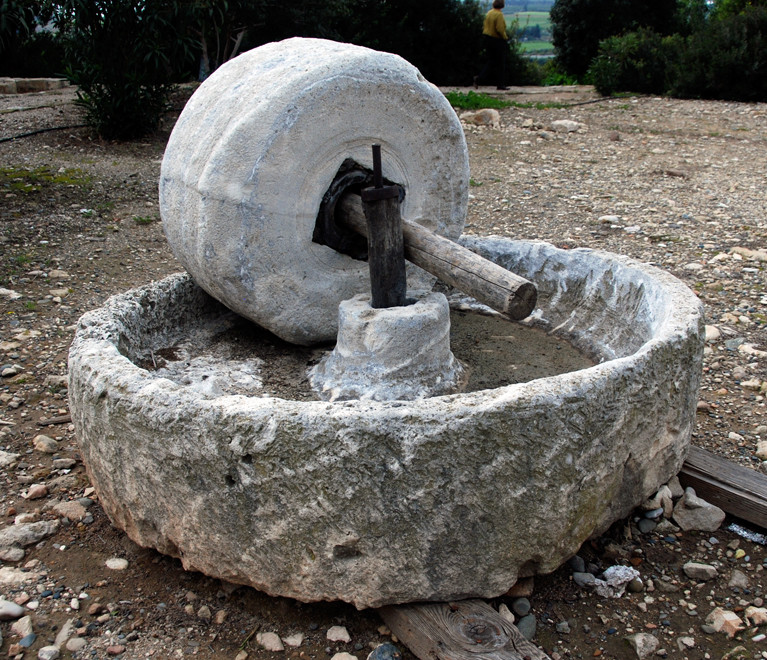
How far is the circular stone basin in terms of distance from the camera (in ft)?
6.49

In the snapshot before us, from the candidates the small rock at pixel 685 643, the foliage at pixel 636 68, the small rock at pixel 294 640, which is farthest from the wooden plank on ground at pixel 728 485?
the foliage at pixel 636 68

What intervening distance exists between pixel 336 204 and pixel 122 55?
246 inches

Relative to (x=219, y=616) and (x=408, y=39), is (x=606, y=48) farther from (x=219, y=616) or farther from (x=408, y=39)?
(x=219, y=616)

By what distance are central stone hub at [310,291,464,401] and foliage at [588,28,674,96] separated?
10708 mm

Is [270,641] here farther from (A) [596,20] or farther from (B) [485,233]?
(A) [596,20]

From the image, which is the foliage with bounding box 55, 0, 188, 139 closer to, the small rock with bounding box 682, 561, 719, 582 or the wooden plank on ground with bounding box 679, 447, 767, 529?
the wooden plank on ground with bounding box 679, 447, 767, 529

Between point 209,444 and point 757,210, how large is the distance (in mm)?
5480

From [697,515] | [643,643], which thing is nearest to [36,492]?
[643,643]

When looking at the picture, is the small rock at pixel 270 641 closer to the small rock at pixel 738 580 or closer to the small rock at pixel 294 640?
the small rock at pixel 294 640

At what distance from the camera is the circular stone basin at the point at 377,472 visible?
1.98 metres

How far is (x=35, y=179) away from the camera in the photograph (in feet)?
21.9

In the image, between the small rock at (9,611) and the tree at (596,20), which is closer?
the small rock at (9,611)

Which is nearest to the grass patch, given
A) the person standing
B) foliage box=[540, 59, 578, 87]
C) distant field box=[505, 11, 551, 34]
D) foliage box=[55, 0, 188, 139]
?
foliage box=[55, 0, 188, 139]

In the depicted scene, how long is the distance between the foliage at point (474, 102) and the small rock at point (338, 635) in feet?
29.4
